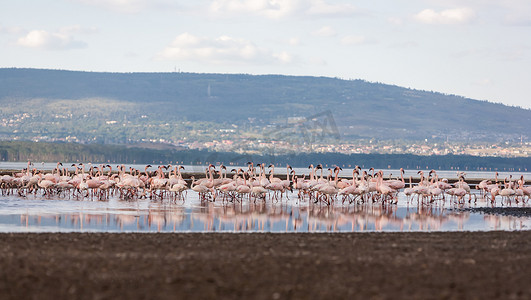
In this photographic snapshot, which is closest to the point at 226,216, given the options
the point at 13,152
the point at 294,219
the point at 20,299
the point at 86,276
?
the point at 294,219

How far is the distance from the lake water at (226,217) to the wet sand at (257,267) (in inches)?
156

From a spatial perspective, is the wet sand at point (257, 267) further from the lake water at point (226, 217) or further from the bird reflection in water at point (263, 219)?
the lake water at point (226, 217)

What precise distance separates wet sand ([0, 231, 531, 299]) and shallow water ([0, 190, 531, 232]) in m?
3.89

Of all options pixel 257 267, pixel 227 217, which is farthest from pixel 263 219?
pixel 257 267

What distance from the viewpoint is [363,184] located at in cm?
3753

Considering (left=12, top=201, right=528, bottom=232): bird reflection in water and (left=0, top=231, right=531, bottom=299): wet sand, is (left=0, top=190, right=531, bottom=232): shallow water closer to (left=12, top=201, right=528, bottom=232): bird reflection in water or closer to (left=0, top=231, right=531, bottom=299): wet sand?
(left=12, top=201, right=528, bottom=232): bird reflection in water

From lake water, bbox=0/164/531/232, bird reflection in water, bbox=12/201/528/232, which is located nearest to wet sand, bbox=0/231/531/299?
bird reflection in water, bbox=12/201/528/232

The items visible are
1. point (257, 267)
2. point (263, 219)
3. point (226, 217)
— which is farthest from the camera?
point (226, 217)

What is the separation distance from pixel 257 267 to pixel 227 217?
13852 millimetres

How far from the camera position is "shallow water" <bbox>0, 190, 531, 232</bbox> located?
78.2 feet

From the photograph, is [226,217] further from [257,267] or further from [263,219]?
[257,267]

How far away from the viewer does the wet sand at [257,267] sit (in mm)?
11969

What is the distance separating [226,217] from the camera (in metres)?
28.1

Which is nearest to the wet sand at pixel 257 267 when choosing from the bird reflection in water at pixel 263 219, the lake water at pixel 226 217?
the bird reflection in water at pixel 263 219
